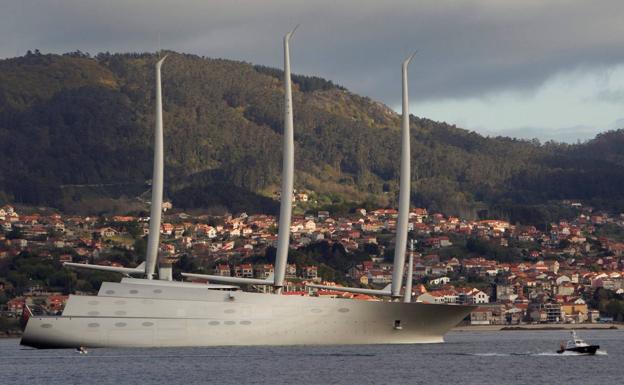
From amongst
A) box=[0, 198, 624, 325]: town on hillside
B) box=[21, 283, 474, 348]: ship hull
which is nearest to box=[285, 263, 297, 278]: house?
box=[0, 198, 624, 325]: town on hillside

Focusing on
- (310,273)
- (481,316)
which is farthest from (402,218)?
(481,316)

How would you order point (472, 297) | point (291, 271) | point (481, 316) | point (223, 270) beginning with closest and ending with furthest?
point (223, 270) → point (291, 271) → point (481, 316) → point (472, 297)

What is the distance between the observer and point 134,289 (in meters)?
75.9

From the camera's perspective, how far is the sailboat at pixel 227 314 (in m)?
75.2

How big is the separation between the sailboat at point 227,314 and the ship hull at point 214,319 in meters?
0.05

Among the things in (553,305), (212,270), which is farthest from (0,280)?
(553,305)

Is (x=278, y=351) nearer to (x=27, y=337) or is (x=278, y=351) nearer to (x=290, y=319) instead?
(x=290, y=319)

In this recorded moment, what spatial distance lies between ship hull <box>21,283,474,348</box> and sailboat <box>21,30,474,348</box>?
0.05 m

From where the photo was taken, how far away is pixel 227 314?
7569cm

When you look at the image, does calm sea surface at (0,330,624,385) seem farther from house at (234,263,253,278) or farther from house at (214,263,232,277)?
house at (234,263,253,278)

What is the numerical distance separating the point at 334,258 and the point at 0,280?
1828 inches

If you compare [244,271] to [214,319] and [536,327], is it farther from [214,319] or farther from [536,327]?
[214,319]

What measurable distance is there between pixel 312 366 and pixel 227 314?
8.36 metres

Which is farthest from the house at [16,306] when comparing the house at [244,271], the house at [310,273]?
the house at [310,273]
